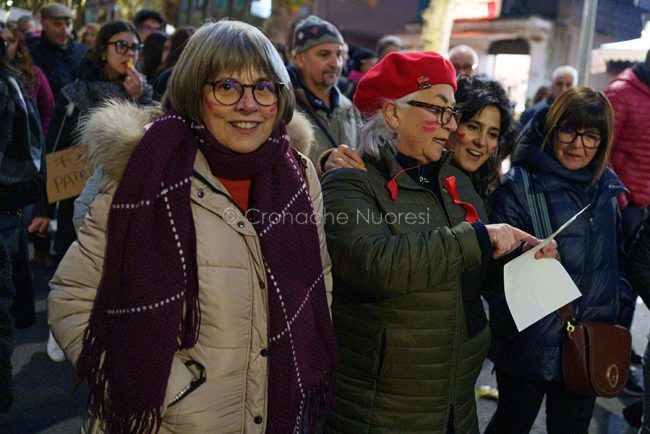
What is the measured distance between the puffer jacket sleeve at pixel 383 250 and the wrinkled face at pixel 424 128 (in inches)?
9.8

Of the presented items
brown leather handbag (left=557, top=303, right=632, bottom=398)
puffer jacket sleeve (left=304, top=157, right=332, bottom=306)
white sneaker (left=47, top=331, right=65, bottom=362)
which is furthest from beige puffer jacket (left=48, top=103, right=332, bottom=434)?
white sneaker (left=47, top=331, right=65, bottom=362)

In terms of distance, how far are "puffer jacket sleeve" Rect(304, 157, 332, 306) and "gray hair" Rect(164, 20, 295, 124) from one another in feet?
1.21

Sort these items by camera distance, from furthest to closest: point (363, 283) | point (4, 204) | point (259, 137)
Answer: point (4, 204), point (363, 283), point (259, 137)

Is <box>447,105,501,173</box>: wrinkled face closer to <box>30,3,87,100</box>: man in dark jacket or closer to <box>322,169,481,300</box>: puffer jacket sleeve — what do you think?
<box>322,169,481,300</box>: puffer jacket sleeve

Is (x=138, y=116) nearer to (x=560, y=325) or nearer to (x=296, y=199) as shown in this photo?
(x=296, y=199)

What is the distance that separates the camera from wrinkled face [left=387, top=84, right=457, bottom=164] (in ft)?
8.00

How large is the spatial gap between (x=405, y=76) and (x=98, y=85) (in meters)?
2.69

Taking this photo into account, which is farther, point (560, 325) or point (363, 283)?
point (560, 325)

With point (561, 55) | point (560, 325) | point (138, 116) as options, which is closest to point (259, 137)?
point (138, 116)

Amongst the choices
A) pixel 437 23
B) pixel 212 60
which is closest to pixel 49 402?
pixel 212 60

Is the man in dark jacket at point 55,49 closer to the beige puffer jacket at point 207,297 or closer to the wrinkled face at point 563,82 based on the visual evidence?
the wrinkled face at point 563,82

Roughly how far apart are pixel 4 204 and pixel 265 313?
5.72 feet

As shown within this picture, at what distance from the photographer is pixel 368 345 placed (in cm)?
233

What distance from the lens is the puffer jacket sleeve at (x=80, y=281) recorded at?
1.90 m
